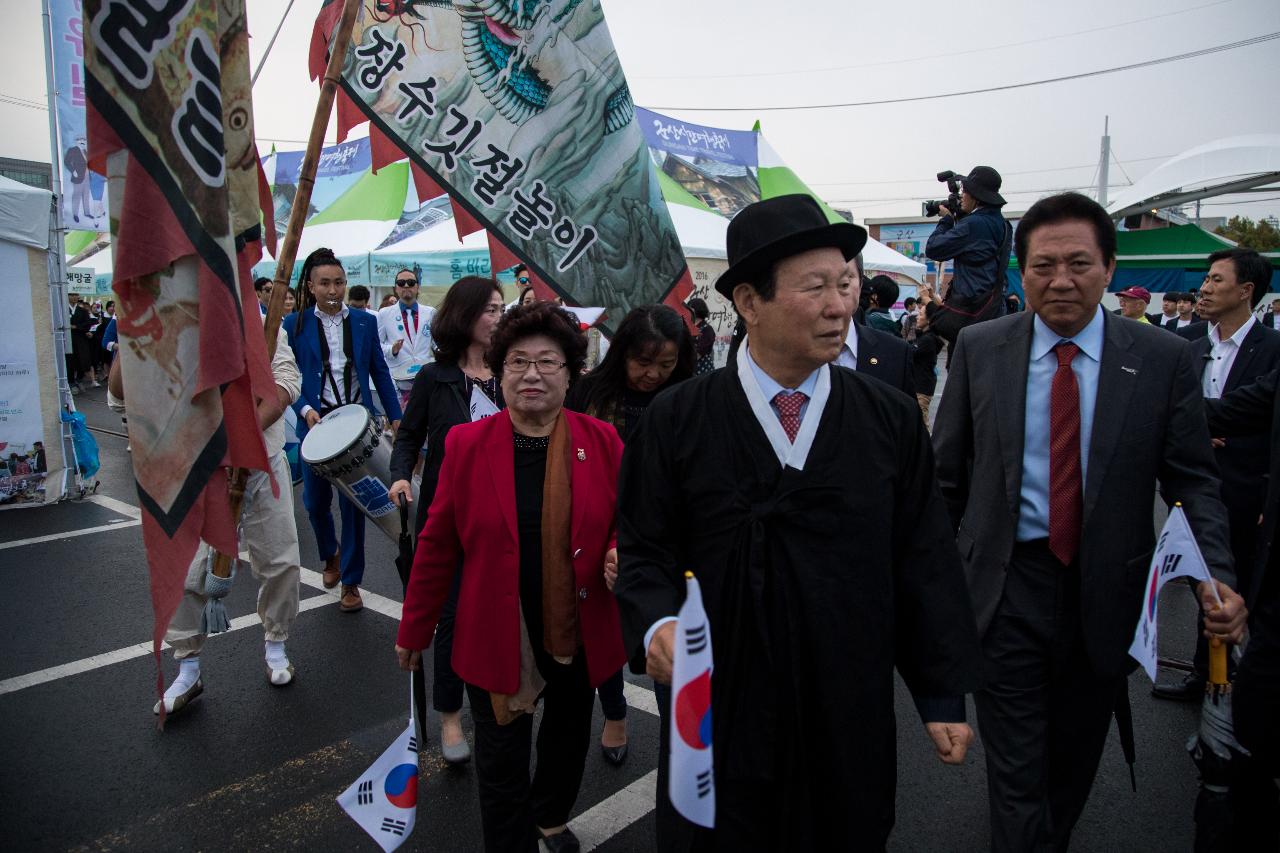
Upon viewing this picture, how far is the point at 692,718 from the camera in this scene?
1.46 m

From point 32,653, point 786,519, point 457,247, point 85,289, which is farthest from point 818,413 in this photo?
point 85,289

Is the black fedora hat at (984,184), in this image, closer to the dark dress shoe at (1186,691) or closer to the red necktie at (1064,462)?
the red necktie at (1064,462)

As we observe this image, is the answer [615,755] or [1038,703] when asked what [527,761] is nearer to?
[615,755]

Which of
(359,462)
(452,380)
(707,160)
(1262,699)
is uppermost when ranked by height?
(707,160)

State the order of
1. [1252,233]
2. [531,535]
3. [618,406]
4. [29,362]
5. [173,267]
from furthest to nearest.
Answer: [1252,233] → [29,362] → [618,406] → [531,535] → [173,267]

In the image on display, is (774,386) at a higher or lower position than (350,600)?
higher

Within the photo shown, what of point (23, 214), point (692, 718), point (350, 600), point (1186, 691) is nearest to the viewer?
point (692, 718)

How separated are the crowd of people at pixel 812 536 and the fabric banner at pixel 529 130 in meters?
0.42

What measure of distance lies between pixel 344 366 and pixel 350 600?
152 centimetres

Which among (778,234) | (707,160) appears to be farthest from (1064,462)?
(707,160)

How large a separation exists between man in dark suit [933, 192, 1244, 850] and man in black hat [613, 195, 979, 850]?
2.20ft

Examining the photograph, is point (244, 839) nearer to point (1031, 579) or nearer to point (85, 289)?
point (1031, 579)

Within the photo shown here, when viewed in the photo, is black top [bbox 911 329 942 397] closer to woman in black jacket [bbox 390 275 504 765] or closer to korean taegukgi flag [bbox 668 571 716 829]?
woman in black jacket [bbox 390 275 504 765]

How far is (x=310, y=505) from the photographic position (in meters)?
5.45
